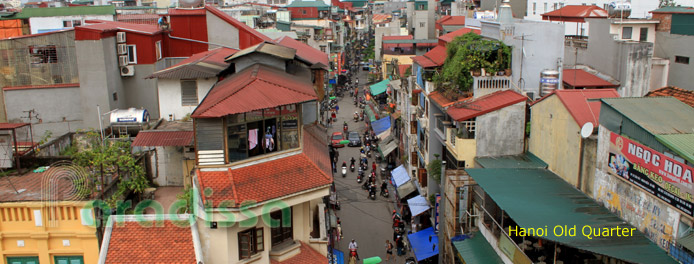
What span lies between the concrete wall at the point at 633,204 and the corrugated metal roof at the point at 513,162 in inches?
179

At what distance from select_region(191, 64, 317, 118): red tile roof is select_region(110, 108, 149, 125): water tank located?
6.19 m

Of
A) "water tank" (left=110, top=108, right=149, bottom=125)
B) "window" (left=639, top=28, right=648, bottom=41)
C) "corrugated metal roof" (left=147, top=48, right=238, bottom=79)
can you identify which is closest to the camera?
"corrugated metal roof" (left=147, top=48, right=238, bottom=79)

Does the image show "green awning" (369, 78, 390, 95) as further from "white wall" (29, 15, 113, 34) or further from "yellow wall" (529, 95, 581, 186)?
"yellow wall" (529, 95, 581, 186)

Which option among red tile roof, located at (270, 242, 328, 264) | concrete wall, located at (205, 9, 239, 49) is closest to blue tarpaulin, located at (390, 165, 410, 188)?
concrete wall, located at (205, 9, 239, 49)

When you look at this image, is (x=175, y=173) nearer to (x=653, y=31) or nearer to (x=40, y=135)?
(x=40, y=135)

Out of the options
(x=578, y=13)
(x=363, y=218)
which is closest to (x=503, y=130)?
(x=363, y=218)

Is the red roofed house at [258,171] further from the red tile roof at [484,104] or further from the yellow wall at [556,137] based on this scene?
the yellow wall at [556,137]

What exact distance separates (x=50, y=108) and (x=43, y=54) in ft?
7.96

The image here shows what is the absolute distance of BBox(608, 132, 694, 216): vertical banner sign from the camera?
43.2 feet

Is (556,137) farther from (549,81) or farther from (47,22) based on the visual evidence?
(47,22)

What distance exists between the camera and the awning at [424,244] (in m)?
27.3

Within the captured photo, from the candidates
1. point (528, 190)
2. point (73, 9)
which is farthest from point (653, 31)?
point (73, 9)

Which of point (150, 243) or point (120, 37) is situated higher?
point (120, 37)

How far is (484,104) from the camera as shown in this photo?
24.9 metres
